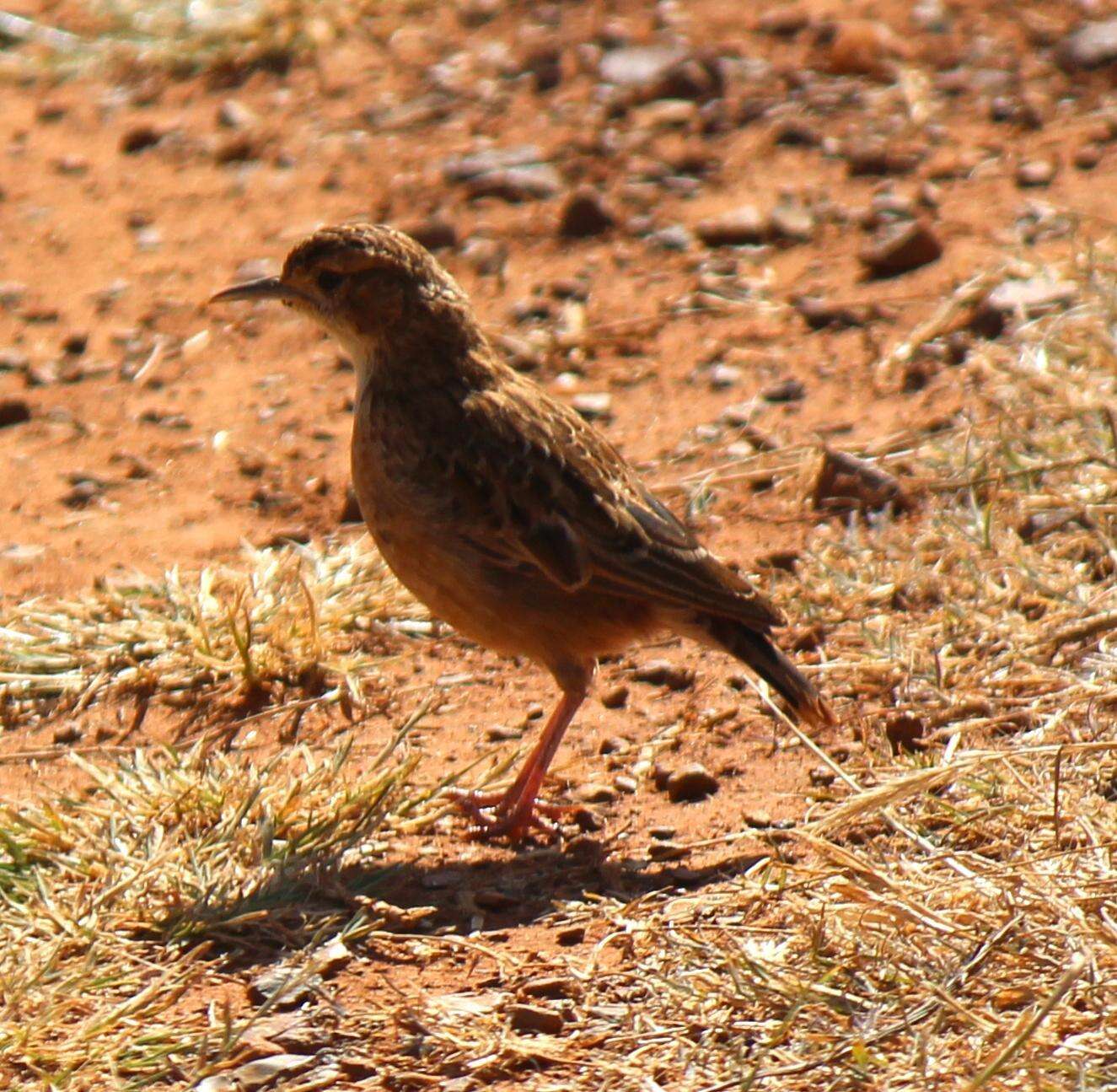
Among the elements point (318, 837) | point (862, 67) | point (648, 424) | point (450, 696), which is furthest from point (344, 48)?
point (318, 837)

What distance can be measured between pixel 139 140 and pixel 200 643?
5.35 meters

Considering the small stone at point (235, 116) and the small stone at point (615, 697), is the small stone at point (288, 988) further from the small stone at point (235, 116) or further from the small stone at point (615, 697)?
the small stone at point (235, 116)

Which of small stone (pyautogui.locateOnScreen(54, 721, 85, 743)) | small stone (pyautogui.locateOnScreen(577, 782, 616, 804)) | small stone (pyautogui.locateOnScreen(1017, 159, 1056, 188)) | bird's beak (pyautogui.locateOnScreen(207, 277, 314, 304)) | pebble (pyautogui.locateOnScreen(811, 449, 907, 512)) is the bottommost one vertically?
small stone (pyautogui.locateOnScreen(577, 782, 616, 804))

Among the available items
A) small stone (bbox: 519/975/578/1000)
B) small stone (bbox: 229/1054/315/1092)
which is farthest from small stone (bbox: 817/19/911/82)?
small stone (bbox: 229/1054/315/1092)

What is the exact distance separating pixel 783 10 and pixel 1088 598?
6.42m

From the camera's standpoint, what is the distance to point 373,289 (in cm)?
650

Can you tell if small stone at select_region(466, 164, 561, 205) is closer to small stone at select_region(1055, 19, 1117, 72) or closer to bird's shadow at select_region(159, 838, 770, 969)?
small stone at select_region(1055, 19, 1117, 72)

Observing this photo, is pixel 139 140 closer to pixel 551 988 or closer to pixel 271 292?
pixel 271 292

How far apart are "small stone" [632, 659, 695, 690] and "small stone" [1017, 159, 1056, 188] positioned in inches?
173

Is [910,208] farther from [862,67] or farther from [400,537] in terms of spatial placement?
[400,537]

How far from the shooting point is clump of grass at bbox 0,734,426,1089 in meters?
4.46

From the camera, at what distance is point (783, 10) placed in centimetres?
1166

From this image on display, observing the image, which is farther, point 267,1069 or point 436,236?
point 436,236

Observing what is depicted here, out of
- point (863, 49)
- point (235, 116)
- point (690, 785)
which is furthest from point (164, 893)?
point (863, 49)
